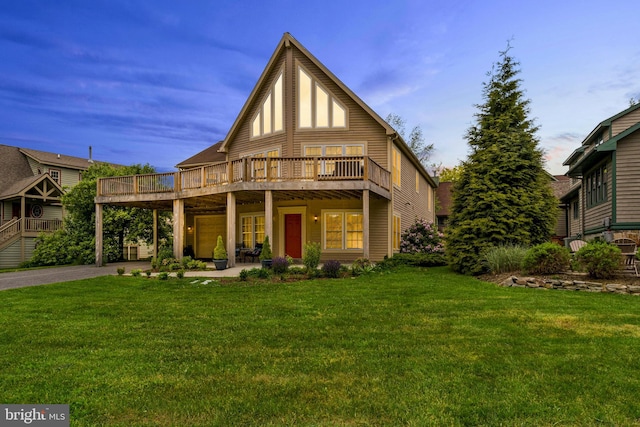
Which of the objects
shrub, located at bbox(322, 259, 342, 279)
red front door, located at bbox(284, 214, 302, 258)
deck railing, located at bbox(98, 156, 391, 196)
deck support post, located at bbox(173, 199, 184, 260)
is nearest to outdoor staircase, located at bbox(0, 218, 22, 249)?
deck railing, located at bbox(98, 156, 391, 196)

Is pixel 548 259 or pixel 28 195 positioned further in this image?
pixel 28 195

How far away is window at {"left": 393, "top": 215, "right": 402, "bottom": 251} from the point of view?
59.9 feet

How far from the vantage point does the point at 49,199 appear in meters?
27.6

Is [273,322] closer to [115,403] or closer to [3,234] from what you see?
[115,403]

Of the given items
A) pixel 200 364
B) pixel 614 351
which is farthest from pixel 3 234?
pixel 614 351

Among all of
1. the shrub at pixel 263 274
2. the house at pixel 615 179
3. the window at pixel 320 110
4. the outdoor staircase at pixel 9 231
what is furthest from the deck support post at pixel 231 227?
the outdoor staircase at pixel 9 231

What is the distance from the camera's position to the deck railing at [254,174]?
14477 mm

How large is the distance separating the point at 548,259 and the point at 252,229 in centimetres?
1317

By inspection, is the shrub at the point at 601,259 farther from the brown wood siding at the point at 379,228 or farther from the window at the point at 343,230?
the window at the point at 343,230

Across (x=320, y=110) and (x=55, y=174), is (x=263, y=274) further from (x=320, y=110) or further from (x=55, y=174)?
(x=55, y=174)

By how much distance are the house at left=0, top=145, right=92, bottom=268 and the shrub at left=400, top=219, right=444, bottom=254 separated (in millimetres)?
21097

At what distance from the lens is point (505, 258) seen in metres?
11.4

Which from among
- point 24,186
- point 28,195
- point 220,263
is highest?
point 24,186

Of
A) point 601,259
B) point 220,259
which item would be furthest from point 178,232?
point 601,259
